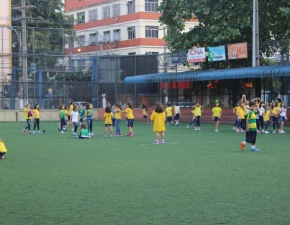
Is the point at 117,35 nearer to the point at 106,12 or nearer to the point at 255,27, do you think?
the point at 106,12

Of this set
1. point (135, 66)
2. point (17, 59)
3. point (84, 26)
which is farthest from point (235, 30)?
point (84, 26)

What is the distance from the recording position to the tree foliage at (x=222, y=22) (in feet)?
137

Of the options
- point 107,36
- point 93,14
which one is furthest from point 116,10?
point 93,14

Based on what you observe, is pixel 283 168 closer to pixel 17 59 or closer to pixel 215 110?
pixel 215 110

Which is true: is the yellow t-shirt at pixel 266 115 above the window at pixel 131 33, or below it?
below

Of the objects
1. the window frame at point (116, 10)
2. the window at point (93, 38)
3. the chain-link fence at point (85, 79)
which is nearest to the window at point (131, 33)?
the window frame at point (116, 10)

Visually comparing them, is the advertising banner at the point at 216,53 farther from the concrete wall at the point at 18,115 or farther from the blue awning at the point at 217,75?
the concrete wall at the point at 18,115

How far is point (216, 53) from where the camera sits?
42.6 metres

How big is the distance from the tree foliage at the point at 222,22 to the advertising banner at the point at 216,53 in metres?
0.59

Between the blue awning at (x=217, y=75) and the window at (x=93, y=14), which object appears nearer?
the blue awning at (x=217, y=75)

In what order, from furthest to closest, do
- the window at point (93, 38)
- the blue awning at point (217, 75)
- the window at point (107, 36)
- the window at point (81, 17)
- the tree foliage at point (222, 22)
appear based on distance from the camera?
the window at point (81, 17), the window at point (93, 38), the window at point (107, 36), the tree foliage at point (222, 22), the blue awning at point (217, 75)

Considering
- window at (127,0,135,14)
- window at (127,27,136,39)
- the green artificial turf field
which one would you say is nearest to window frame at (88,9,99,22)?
window at (127,0,135,14)

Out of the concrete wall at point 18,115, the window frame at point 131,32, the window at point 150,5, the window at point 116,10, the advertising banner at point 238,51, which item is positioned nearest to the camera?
the advertising banner at point 238,51

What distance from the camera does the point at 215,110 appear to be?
33.6 meters
